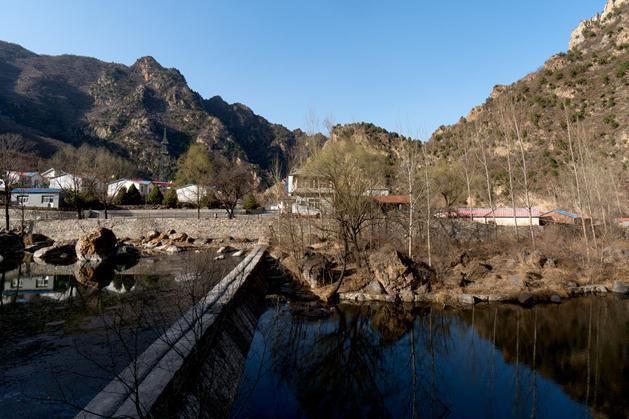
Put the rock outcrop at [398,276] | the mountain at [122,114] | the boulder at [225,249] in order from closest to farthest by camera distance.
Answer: the rock outcrop at [398,276] < the boulder at [225,249] < the mountain at [122,114]

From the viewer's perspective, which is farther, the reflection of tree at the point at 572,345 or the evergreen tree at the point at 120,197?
the evergreen tree at the point at 120,197

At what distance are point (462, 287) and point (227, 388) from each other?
14.4m

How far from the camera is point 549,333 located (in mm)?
13602

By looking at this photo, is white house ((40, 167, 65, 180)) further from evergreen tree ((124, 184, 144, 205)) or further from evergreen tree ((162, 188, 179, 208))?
evergreen tree ((162, 188, 179, 208))

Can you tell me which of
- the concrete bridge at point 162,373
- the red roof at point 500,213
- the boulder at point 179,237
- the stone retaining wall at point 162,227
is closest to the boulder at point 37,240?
the stone retaining wall at point 162,227

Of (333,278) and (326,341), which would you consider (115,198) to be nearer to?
(333,278)

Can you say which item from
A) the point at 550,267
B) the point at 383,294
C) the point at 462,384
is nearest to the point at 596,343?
the point at 462,384

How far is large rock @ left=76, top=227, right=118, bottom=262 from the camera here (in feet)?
95.5

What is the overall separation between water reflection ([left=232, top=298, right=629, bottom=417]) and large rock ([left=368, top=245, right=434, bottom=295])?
78.6 inches

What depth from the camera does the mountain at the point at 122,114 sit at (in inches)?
4286

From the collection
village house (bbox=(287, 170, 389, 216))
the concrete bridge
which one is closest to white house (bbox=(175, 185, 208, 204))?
village house (bbox=(287, 170, 389, 216))

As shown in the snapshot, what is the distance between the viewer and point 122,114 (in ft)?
404

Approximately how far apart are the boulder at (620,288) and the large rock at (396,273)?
975 cm

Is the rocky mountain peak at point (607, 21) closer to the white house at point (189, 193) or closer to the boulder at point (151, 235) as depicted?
the white house at point (189, 193)
